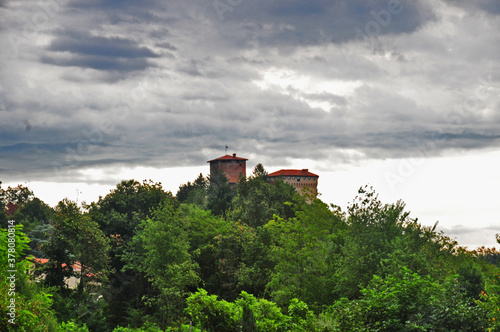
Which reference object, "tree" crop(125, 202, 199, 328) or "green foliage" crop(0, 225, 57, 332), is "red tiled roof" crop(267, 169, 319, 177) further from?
"green foliage" crop(0, 225, 57, 332)

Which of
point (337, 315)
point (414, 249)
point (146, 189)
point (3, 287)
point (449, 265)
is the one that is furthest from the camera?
point (146, 189)

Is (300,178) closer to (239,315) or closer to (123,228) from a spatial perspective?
(123,228)

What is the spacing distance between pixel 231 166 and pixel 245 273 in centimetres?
7173

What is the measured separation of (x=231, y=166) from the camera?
107 m

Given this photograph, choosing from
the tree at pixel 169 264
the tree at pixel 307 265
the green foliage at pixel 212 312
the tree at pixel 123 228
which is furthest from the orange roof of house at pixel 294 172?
the green foliage at pixel 212 312

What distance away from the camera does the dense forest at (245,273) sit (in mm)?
15945

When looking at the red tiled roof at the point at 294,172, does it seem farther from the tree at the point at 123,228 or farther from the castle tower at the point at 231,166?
the tree at the point at 123,228

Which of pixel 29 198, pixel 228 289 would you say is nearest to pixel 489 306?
pixel 228 289

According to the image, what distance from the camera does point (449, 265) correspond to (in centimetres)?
3183

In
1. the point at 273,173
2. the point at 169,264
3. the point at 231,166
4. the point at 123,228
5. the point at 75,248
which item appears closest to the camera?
the point at 169,264

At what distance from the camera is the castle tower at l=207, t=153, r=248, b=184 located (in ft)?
349

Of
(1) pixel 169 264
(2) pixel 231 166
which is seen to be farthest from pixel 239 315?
(2) pixel 231 166

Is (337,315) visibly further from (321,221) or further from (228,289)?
(228,289)

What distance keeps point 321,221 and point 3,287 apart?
22.7 meters
